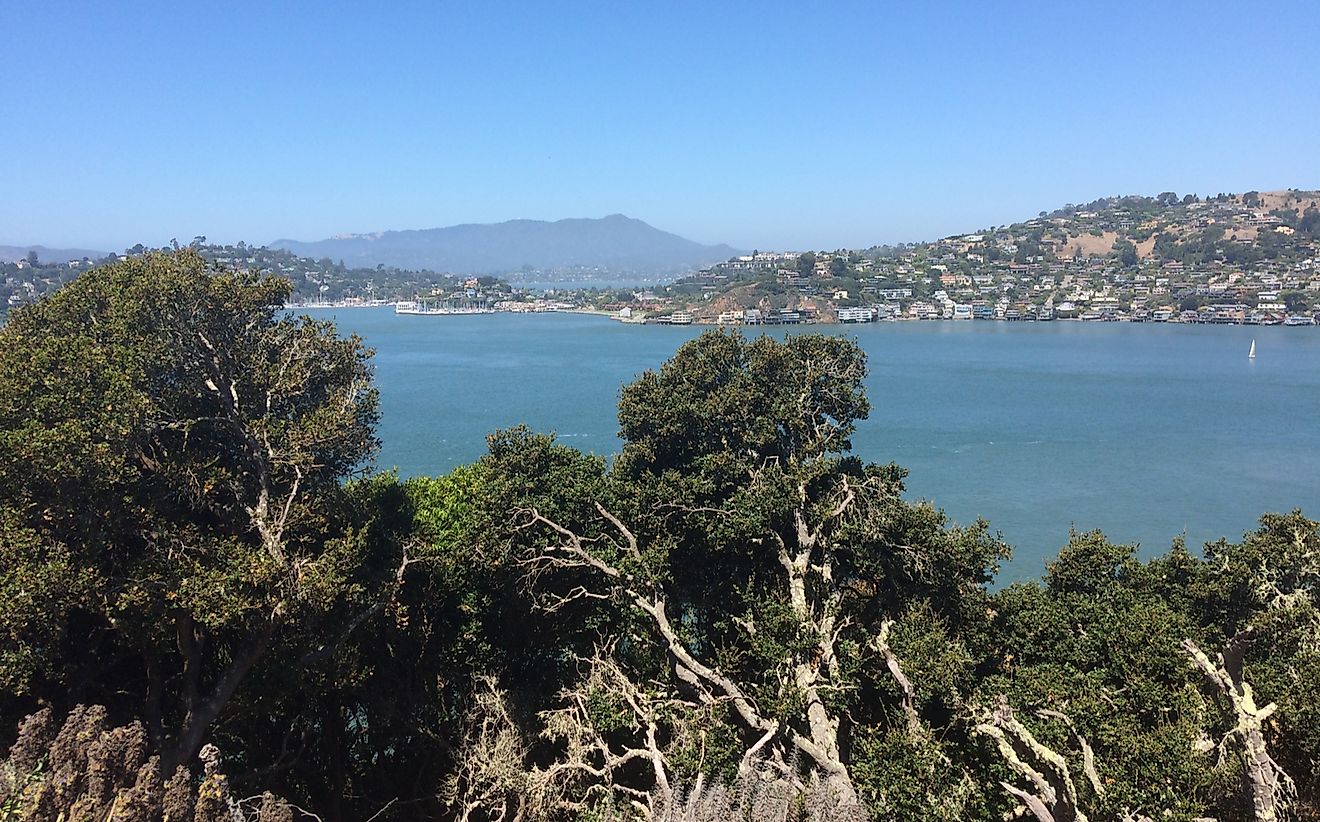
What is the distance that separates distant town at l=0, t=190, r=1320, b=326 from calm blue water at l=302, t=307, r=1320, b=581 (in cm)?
1493

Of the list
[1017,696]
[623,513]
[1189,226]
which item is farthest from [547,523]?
[1189,226]

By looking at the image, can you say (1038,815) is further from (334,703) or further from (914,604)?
(334,703)

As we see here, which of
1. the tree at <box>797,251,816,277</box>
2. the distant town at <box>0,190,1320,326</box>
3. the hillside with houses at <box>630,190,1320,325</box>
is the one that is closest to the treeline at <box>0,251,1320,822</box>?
the distant town at <box>0,190,1320,326</box>

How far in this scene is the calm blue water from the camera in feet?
68.9

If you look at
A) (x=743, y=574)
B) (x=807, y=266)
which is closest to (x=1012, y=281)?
(x=807, y=266)

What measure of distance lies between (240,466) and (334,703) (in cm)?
245

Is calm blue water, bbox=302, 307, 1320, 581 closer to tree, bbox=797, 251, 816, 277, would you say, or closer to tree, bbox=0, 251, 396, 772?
tree, bbox=0, 251, 396, 772

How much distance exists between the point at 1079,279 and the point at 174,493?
99.2m

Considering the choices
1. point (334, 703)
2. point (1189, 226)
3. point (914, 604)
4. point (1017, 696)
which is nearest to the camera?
point (1017, 696)

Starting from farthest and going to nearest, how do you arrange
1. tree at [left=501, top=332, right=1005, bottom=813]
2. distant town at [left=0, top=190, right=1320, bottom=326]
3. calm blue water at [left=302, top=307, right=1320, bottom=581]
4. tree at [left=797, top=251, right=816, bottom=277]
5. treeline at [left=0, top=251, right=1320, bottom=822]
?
tree at [left=797, top=251, right=816, bottom=277] → distant town at [left=0, top=190, right=1320, bottom=326] → calm blue water at [left=302, top=307, right=1320, bottom=581] → tree at [left=501, top=332, right=1005, bottom=813] → treeline at [left=0, top=251, right=1320, bottom=822]

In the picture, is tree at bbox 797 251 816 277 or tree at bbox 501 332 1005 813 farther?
tree at bbox 797 251 816 277

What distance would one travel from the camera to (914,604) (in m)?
6.98

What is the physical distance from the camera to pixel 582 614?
8.11 meters

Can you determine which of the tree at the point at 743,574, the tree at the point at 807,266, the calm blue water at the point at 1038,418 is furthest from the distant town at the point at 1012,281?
the tree at the point at 743,574
